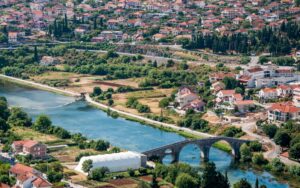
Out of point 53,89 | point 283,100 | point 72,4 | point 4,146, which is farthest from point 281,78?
point 72,4

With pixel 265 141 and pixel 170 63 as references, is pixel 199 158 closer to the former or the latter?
pixel 265 141

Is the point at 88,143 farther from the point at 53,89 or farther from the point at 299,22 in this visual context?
the point at 299,22

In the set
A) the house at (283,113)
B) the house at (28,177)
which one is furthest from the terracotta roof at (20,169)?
the house at (283,113)

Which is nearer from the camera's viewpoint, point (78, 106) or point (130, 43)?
point (78, 106)

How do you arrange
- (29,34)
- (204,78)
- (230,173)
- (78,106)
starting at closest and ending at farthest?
1. (230,173)
2. (78,106)
3. (204,78)
4. (29,34)

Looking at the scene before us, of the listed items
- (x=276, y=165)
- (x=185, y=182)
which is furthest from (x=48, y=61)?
(x=185, y=182)

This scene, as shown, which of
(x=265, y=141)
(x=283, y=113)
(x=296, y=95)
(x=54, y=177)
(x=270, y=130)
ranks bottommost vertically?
(x=265, y=141)
